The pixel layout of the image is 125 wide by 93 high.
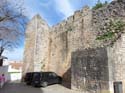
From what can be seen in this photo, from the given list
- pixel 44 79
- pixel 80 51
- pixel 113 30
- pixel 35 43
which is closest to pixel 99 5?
pixel 113 30

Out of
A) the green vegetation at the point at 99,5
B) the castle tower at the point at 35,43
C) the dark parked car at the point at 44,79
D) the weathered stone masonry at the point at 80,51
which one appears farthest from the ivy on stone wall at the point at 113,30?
the castle tower at the point at 35,43

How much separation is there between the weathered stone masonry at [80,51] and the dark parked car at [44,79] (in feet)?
4.16

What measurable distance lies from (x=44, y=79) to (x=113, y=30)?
7388 mm

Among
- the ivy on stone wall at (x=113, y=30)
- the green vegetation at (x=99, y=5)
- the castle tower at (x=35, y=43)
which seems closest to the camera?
the ivy on stone wall at (x=113, y=30)

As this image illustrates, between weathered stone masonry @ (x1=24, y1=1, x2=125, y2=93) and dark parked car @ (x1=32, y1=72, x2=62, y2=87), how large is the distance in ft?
4.16

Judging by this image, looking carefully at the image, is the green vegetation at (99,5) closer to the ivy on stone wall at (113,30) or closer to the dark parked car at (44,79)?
the ivy on stone wall at (113,30)

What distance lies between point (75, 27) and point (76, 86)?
22.5 feet

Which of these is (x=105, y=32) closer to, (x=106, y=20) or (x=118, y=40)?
(x=106, y=20)

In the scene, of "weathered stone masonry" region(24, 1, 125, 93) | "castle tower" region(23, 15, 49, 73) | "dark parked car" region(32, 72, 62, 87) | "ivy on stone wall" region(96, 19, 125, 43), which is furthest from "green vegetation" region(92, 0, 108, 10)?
"castle tower" region(23, 15, 49, 73)

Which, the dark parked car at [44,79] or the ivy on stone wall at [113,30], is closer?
the ivy on stone wall at [113,30]

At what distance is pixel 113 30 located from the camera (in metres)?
14.2

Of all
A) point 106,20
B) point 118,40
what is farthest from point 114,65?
point 106,20

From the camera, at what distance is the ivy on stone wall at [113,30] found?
44.4 ft

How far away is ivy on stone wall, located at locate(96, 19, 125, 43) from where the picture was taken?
13.5 meters
